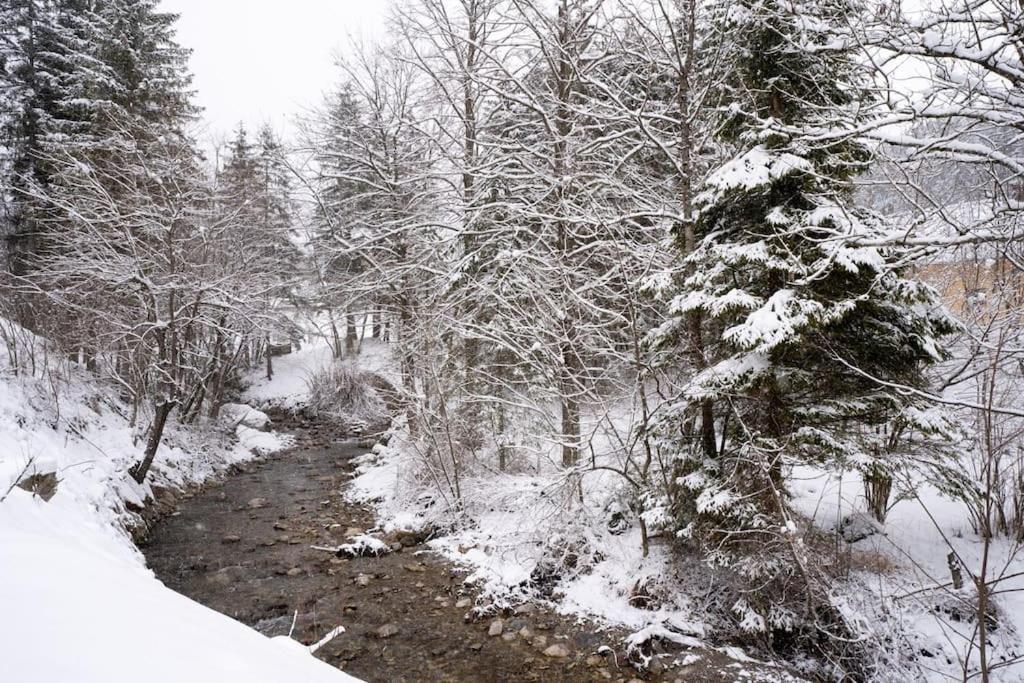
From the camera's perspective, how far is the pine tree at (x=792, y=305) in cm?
451

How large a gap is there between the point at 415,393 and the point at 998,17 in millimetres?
8390

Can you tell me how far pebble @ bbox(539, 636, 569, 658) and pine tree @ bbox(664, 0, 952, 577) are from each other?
6.01ft

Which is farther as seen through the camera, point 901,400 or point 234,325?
point 234,325

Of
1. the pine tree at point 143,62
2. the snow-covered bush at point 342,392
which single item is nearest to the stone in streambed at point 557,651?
the snow-covered bush at point 342,392

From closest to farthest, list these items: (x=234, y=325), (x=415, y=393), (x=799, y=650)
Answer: (x=799, y=650), (x=415, y=393), (x=234, y=325)

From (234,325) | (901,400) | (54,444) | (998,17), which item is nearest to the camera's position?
(998,17)

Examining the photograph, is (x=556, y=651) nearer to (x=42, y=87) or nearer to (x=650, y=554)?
(x=650, y=554)

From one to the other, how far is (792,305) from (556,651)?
424 cm

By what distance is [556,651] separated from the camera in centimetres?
551

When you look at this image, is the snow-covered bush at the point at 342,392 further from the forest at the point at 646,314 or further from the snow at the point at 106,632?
the snow at the point at 106,632

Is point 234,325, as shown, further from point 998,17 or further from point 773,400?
point 998,17

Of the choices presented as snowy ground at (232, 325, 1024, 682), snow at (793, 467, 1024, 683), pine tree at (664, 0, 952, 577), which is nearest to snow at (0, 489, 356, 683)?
pine tree at (664, 0, 952, 577)

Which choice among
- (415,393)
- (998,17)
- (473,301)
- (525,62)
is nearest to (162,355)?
(415,393)

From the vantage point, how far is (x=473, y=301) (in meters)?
10.2
